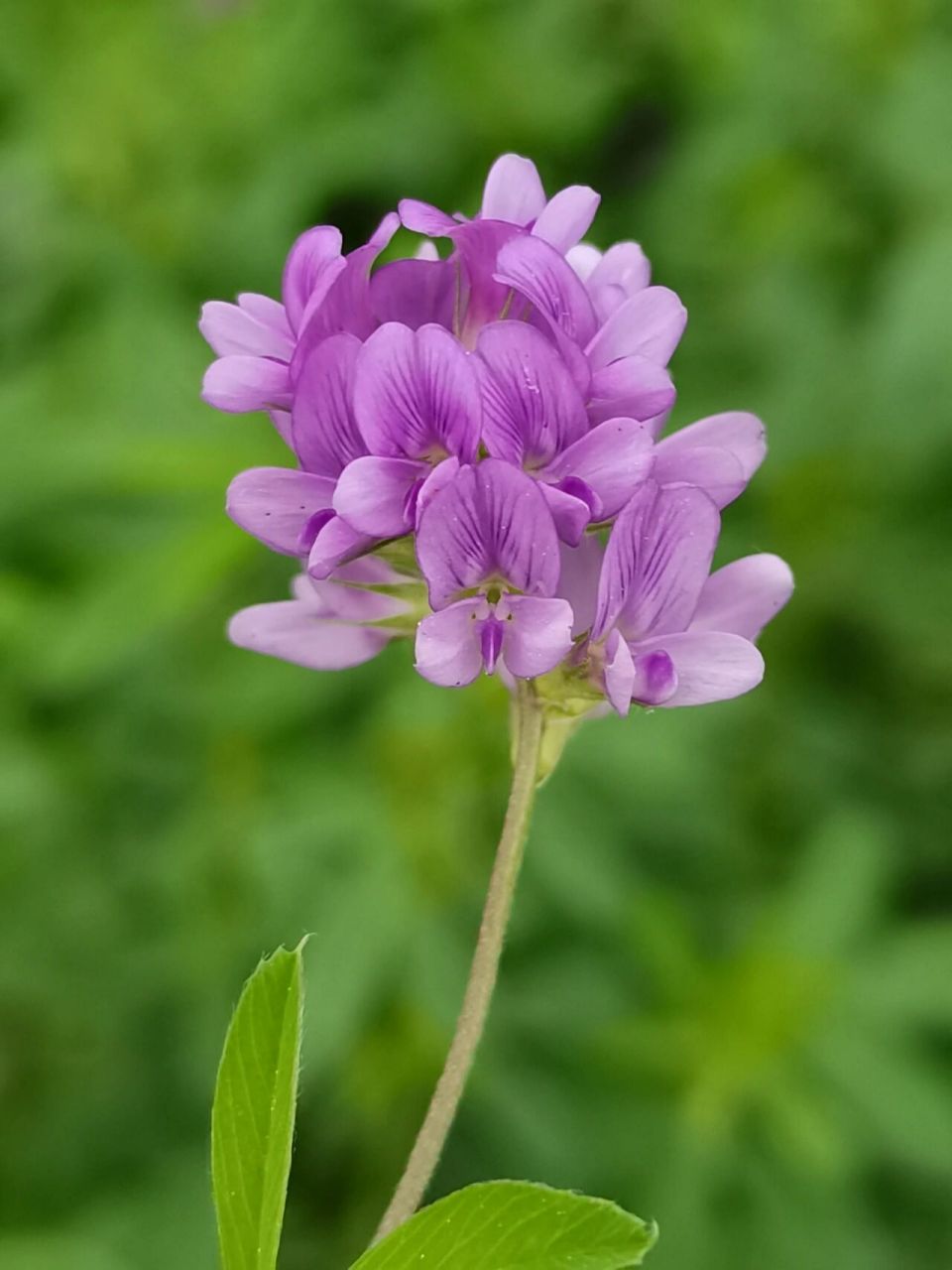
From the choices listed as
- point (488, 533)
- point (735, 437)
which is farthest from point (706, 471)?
point (488, 533)

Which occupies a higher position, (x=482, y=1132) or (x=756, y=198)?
(x=756, y=198)

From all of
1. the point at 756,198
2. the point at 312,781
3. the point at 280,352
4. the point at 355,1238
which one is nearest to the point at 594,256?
the point at 280,352

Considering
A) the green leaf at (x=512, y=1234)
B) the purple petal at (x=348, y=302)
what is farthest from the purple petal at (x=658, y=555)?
the green leaf at (x=512, y=1234)

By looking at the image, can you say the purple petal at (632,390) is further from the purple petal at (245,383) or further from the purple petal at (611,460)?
the purple petal at (245,383)

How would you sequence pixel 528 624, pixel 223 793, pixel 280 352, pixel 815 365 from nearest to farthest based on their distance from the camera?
1. pixel 528 624
2. pixel 280 352
3. pixel 223 793
4. pixel 815 365

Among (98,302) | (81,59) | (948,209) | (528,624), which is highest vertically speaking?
(81,59)

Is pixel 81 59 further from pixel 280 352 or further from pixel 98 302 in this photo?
pixel 280 352
